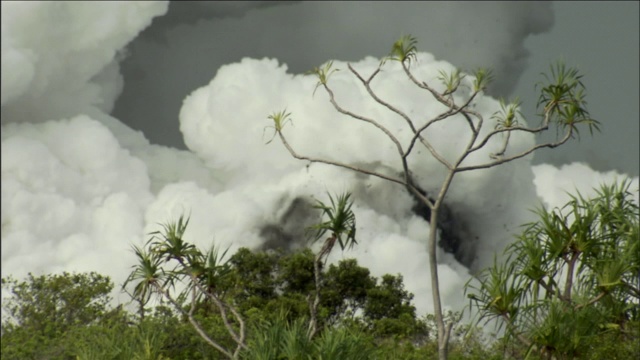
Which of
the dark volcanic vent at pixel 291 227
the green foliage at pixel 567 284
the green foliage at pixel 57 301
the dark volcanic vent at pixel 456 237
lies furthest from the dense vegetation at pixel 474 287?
the dark volcanic vent at pixel 456 237

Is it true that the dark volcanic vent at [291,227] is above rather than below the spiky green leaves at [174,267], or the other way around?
above

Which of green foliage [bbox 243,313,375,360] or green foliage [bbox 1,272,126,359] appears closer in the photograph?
green foliage [bbox 243,313,375,360]

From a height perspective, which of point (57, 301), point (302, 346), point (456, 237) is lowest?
point (302, 346)

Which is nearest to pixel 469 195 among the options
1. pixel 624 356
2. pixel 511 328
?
pixel 624 356

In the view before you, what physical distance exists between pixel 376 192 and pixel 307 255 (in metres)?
33.7

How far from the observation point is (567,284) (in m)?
12.9

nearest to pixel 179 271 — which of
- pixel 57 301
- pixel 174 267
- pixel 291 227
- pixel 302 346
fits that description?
pixel 174 267

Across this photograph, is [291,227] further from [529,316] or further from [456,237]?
[529,316]

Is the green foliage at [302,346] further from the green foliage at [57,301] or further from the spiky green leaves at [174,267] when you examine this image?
the green foliage at [57,301]

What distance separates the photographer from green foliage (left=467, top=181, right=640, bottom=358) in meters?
12.1

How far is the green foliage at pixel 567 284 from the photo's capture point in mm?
12055

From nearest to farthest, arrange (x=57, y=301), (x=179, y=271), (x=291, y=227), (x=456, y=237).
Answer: (x=179, y=271) < (x=57, y=301) < (x=291, y=227) < (x=456, y=237)

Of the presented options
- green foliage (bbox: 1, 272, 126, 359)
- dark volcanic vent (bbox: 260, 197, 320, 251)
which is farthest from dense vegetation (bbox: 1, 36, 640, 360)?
dark volcanic vent (bbox: 260, 197, 320, 251)

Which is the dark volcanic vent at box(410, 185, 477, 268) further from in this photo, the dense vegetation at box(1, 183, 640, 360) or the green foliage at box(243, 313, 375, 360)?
the green foliage at box(243, 313, 375, 360)
